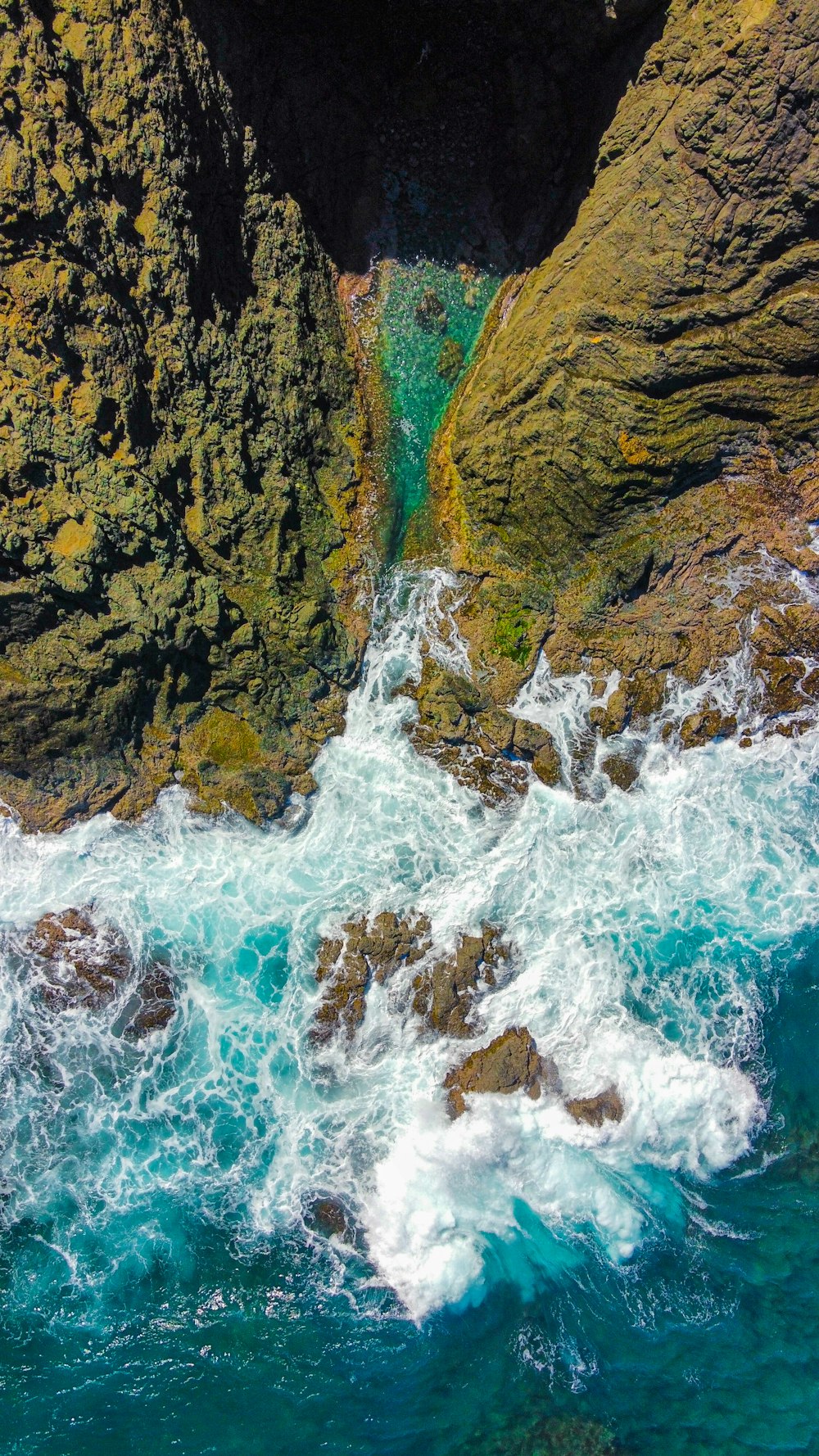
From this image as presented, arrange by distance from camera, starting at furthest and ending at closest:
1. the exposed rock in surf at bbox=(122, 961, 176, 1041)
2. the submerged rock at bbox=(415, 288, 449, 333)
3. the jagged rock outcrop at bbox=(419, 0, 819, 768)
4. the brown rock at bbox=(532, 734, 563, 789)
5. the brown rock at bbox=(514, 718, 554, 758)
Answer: the brown rock at bbox=(532, 734, 563, 789) < the brown rock at bbox=(514, 718, 554, 758) < the submerged rock at bbox=(415, 288, 449, 333) < the exposed rock in surf at bbox=(122, 961, 176, 1041) < the jagged rock outcrop at bbox=(419, 0, 819, 768)

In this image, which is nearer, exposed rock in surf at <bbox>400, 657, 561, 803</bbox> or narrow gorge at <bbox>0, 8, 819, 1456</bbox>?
narrow gorge at <bbox>0, 8, 819, 1456</bbox>

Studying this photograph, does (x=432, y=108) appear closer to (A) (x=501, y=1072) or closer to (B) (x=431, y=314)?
(B) (x=431, y=314)

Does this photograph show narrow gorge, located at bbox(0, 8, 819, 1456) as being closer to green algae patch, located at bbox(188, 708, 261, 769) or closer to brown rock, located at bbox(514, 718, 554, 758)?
green algae patch, located at bbox(188, 708, 261, 769)

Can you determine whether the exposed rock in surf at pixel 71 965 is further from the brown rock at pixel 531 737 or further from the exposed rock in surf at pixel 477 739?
the brown rock at pixel 531 737

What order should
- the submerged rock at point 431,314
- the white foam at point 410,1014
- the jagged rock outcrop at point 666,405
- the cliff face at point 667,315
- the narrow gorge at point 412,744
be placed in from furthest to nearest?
the submerged rock at point 431,314 → the white foam at point 410,1014 → the narrow gorge at point 412,744 → the jagged rock outcrop at point 666,405 → the cliff face at point 667,315

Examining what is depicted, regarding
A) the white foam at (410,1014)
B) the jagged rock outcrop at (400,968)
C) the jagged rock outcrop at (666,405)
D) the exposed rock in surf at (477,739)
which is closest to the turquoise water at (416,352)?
the jagged rock outcrop at (666,405)

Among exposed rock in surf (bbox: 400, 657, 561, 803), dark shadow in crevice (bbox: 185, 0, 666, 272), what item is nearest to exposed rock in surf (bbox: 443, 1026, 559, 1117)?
exposed rock in surf (bbox: 400, 657, 561, 803)

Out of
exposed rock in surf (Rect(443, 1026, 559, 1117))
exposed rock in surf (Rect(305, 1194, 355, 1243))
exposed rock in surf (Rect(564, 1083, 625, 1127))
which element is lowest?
exposed rock in surf (Rect(305, 1194, 355, 1243))

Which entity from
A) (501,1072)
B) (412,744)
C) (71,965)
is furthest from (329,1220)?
(412,744)
